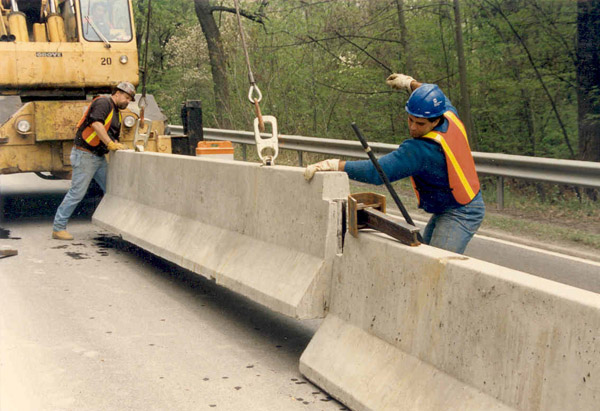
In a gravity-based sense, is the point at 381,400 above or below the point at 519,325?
below

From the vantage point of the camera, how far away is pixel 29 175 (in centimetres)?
1833

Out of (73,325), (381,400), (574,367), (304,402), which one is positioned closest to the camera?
(574,367)

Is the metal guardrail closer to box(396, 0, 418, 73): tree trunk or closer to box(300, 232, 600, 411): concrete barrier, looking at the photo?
box(396, 0, 418, 73): tree trunk

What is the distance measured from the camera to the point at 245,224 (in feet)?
21.8

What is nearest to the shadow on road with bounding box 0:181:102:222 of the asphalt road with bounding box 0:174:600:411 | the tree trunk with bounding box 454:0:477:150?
the asphalt road with bounding box 0:174:600:411

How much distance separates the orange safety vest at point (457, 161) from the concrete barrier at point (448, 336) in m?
→ 0.92

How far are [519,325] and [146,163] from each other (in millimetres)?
6216

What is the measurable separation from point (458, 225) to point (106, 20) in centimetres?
872

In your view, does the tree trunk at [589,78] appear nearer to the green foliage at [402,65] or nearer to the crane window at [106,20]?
the green foliage at [402,65]

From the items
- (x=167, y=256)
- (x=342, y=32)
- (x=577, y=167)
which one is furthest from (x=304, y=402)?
(x=342, y=32)

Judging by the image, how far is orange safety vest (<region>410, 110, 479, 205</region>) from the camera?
5.45m

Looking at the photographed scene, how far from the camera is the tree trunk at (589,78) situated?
1477 cm

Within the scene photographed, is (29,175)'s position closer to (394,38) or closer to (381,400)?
(394,38)

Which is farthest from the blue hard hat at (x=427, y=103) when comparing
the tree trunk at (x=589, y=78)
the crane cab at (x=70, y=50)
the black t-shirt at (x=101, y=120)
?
the tree trunk at (x=589, y=78)
